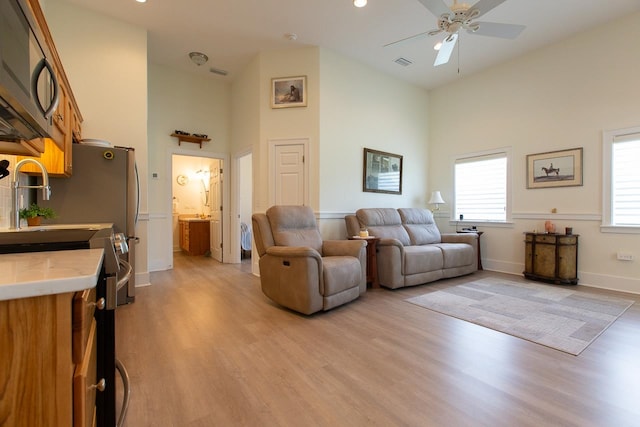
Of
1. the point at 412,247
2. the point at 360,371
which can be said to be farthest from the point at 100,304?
the point at 412,247

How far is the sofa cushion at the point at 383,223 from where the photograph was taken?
4.17 m

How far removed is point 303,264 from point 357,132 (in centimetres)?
283

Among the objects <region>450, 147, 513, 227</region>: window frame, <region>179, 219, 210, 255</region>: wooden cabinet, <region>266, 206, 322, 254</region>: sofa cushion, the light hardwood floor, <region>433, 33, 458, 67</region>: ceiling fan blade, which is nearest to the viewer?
the light hardwood floor

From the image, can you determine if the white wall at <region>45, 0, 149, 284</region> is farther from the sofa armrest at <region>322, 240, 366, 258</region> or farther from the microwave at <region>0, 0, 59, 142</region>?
the microwave at <region>0, 0, 59, 142</region>

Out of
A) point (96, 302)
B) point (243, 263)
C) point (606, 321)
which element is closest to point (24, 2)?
point (96, 302)

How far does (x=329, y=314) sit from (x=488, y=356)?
137 cm

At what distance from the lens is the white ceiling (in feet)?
11.1

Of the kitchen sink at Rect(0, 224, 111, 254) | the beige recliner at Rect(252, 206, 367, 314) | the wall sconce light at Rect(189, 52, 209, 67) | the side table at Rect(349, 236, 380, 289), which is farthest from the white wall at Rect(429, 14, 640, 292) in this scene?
the kitchen sink at Rect(0, 224, 111, 254)

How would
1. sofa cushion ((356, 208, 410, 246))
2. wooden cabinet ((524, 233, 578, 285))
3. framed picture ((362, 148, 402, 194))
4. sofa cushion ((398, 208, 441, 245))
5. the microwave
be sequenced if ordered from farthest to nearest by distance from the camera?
1. framed picture ((362, 148, 402, 194))
2. sofa cushion ((398, 208, 441, 245))
3. sofa cushion ((356, 208, 410, 246))
4. wooden cabinet ((524, 233, 578, 285))
5. the microwave

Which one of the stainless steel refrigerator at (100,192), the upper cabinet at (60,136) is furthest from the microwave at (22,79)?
the stainless steel refrigerator at (100,192)

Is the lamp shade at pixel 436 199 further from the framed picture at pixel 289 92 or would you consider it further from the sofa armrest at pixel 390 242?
the framed picture at pixel 289 92

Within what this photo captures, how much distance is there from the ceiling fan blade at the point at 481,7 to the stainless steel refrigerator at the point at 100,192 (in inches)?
145

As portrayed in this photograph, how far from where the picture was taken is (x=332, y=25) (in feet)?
12.3

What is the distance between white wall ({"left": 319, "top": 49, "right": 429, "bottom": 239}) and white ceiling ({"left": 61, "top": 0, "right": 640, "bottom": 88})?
0.38m
